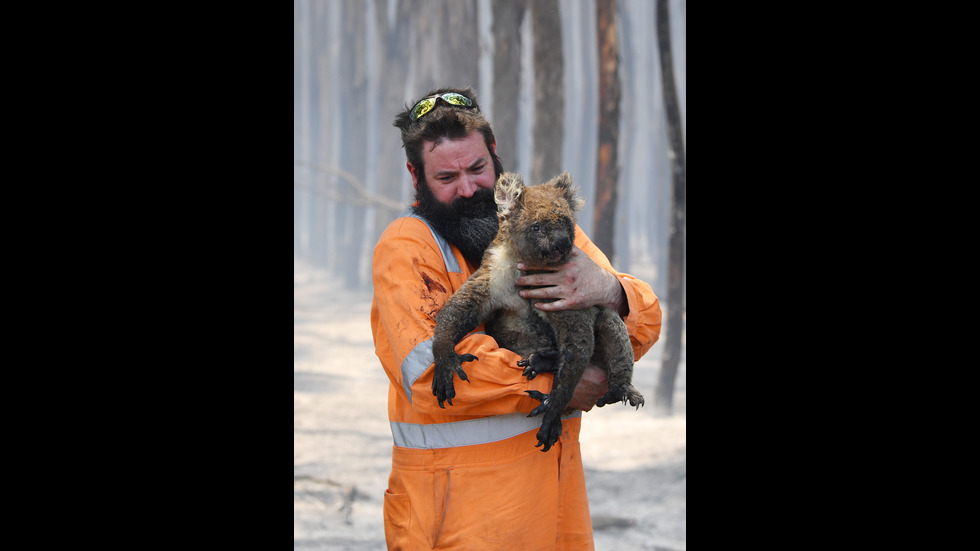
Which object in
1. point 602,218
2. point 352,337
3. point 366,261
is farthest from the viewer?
point 366,261

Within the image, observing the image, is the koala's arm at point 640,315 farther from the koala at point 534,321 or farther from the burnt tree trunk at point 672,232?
the burnt tree trunk at point 672,232

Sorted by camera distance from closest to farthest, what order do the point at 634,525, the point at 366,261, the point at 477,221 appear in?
the point at 477,221
the point at 634,525
the point at 366,261

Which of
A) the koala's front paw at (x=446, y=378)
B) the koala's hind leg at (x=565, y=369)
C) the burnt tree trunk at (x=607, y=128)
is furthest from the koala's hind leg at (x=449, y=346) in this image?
the burnt tree trunk at (x=607, y=128)

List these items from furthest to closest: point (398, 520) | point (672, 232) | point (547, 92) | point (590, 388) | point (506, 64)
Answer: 1. point (506, 64)
2. point (547, 92)
3. point (672, 232)
4. point (398, 520)
5. point (590, 388)

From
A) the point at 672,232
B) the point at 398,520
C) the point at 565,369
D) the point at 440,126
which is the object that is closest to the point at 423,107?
the point at 440,126

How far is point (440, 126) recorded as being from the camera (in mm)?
2834

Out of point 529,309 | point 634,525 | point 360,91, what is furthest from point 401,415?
point 360,91

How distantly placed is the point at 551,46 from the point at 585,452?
15.0ft

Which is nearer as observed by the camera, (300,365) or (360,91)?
(300,365)

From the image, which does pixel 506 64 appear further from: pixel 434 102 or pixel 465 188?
pixel 465 188

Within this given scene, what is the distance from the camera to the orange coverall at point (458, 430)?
250 cm

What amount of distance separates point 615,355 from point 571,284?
1.13 ft

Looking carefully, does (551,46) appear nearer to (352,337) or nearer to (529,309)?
(352,337)

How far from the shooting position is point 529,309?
107 inches
